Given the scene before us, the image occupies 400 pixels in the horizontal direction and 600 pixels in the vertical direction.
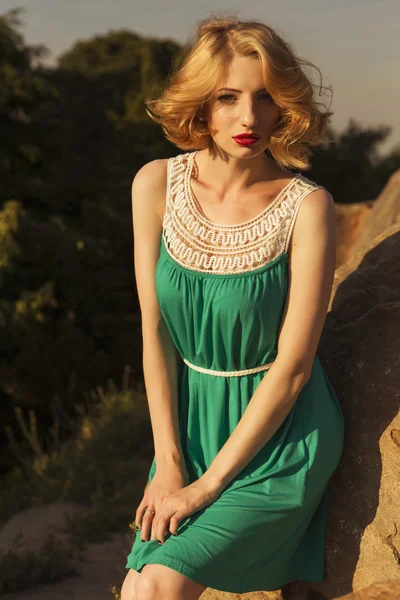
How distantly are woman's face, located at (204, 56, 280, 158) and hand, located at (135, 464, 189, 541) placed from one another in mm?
1153

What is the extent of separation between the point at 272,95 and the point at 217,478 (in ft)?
4.37

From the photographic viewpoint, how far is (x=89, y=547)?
5.41 meters

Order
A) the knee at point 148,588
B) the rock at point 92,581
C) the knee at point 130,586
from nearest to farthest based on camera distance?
the knee at point 148,588, the knee at point 130,586, the rock at point 92,581

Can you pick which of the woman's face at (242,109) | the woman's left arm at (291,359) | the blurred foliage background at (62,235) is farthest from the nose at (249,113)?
the blurred foliage background at (62,235)

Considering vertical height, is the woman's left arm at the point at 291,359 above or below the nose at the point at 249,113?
below

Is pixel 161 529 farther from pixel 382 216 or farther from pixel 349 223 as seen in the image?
pixel 349 223

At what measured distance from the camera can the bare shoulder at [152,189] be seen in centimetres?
334

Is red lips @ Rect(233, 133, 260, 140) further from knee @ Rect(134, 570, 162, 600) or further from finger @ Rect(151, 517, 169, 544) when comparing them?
knee @ Rect(134, 570, 162, 600)

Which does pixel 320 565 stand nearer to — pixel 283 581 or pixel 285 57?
pixel 283 581

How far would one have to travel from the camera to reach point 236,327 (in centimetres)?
305

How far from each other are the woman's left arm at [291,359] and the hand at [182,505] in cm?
2

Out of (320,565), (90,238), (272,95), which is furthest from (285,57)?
(90,238)

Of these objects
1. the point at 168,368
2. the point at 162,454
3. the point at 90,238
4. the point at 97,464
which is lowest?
the point at 97,464

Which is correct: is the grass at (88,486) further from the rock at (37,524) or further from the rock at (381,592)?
the rock at (381,592)
